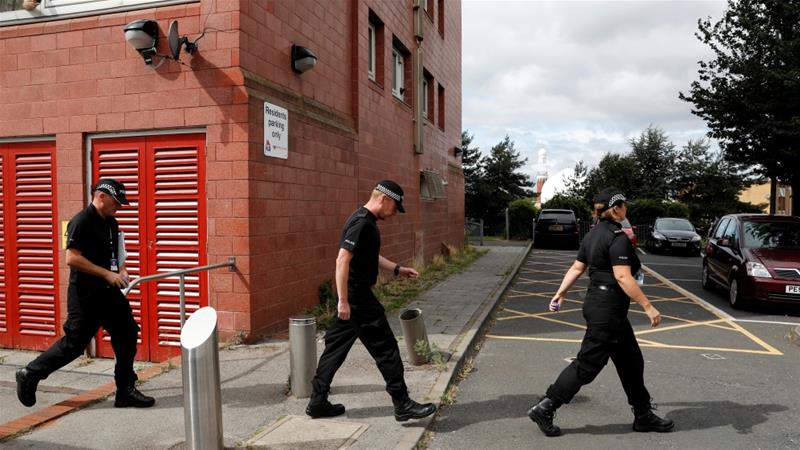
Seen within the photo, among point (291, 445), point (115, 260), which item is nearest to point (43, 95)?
point (115, 260)

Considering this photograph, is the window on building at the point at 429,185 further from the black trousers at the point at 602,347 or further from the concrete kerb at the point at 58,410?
the black trousers at the point at 602,347

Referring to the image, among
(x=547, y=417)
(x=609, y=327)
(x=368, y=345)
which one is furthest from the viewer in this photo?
(x=368, y=345)

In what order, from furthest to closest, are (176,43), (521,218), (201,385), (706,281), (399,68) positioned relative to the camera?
(521,218), (399,68), (706,281), (176,43), (201,385)

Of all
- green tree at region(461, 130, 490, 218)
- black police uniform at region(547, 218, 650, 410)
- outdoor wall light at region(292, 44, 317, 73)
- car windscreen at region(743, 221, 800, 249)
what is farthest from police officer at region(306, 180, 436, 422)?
green tree at region(461, 130, 490, 218)

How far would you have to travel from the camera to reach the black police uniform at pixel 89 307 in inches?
184

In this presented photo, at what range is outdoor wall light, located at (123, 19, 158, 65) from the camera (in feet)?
21.0

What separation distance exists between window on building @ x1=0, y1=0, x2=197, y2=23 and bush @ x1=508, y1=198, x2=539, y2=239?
24.0 metres

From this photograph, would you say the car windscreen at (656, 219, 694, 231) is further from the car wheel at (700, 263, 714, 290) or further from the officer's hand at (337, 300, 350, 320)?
the officer's hand at (337, 300, 350, 320)

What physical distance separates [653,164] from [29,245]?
46154mm

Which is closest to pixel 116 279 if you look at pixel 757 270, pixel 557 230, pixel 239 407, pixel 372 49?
pixel 239 407

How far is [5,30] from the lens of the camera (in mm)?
7355

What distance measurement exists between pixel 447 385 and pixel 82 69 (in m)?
5.46

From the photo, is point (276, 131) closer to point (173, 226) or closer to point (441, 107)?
point (173, 226)

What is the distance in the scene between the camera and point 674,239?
21391mm
